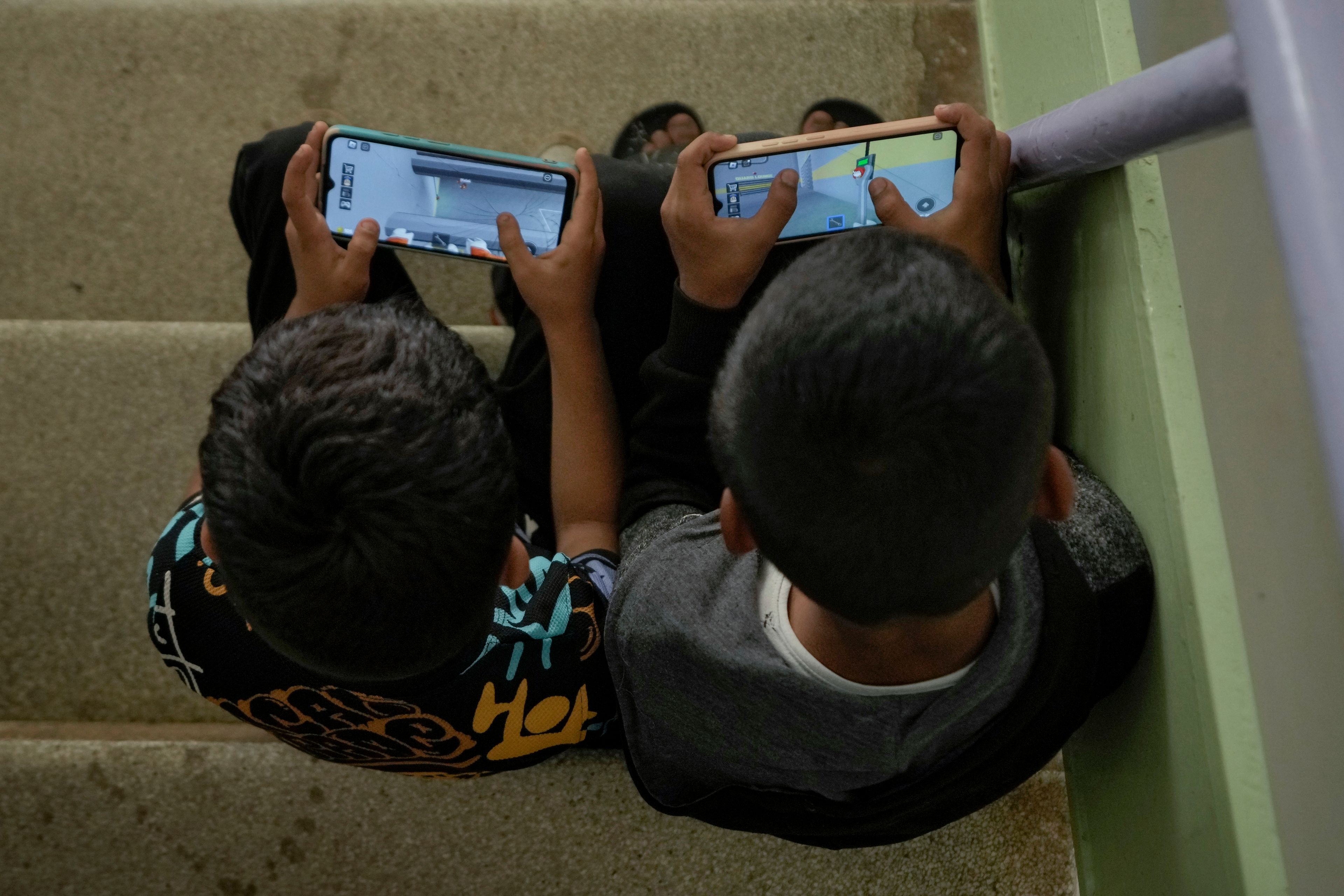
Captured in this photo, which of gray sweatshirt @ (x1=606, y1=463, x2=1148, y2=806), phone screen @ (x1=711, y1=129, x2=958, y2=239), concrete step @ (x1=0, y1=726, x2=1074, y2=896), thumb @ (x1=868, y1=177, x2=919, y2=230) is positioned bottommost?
concrete step @ (x1=0, y1=726, x2=1074, y2=896)

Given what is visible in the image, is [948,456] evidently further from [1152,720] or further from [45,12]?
[45,12]

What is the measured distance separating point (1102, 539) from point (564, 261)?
0.53 metres

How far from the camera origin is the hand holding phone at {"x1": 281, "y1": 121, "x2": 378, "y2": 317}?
2.79 ft

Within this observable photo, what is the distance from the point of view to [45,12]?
135 centimetres

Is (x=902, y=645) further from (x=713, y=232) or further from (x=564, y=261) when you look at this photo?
(x=564, y=261)

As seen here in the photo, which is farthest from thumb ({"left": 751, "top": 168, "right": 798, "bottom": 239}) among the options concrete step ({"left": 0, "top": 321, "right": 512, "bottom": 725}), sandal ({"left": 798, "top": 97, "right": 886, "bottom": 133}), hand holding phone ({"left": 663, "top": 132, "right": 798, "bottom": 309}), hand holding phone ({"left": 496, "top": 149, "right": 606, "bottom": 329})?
sandal ({"left": 798, "top": 97, "right": 886, "bottom": 133})

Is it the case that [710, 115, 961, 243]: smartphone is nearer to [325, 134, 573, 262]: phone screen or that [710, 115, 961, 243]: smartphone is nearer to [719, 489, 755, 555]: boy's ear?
[325, 134, 573, 262]: phone screen

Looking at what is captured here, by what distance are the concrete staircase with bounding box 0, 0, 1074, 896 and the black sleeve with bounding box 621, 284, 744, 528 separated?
271 millimetres

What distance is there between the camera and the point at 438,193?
34.4 inches

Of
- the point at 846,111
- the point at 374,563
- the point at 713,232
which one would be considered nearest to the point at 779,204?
the point at 713,232

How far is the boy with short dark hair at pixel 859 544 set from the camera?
0.43 metres

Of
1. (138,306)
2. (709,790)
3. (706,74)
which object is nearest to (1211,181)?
(706,74)

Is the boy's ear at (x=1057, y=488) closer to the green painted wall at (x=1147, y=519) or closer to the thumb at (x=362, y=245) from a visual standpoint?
the green painted wall at (x=1147, y=519)

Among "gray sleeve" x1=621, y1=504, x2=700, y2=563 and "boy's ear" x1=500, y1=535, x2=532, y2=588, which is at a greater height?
"boy's ear" x1=500, y1=535, x2=532, y2=588
